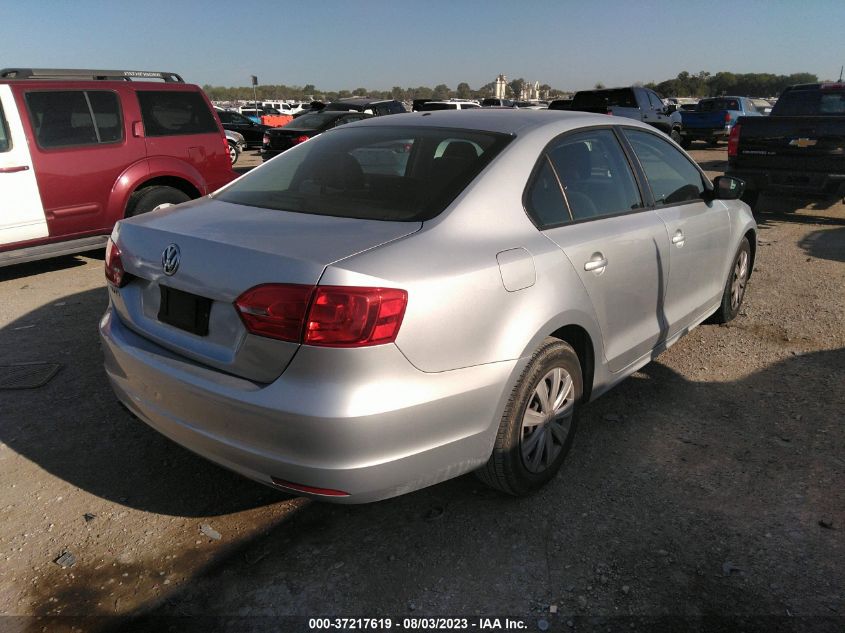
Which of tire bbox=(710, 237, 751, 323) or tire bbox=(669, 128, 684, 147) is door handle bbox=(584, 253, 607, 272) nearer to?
tire bbox=(710, 237, 751, 323)

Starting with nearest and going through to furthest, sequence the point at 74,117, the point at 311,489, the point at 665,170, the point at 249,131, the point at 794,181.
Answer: the point at 311,489 < the point at 665,170 < the point at 74,117 < the point at 794,181 < the point at 249,131

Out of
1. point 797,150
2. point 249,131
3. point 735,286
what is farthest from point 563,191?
point 249,131

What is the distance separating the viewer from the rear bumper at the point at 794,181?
8734 mm

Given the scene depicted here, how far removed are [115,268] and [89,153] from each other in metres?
4.36

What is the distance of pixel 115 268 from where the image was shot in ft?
9.08

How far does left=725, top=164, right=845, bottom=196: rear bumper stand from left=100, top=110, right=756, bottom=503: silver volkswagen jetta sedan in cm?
660

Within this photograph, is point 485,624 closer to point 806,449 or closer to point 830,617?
point 830,617

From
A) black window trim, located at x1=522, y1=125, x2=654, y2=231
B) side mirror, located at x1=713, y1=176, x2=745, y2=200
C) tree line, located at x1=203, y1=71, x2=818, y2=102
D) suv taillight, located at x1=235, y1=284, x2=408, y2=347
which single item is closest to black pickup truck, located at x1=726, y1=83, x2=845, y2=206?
side mirror, located at x1=713, y1=176, x2=745, y2=200

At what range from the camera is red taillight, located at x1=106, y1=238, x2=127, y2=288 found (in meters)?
2.72

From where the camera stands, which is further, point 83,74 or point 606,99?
point 606,99

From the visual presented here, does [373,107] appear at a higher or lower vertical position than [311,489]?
higher

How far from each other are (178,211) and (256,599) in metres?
1.64

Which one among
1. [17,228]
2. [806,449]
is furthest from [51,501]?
[17,228]

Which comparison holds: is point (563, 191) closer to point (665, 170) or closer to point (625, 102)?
point (665, 170)
